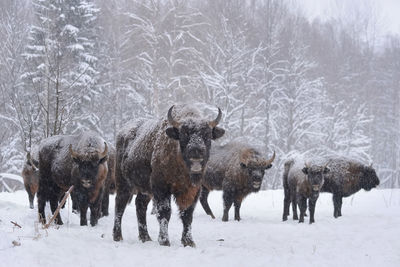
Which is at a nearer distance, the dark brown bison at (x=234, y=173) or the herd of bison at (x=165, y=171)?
the herd of bison at (x=165, y=171)

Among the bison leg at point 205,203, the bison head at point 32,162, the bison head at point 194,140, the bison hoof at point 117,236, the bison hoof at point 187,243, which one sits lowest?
the bison leg at point 205,203

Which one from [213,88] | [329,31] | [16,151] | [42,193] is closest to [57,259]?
[42,193]

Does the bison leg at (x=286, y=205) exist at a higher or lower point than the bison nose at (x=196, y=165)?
lower

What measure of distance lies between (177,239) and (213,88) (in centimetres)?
1789

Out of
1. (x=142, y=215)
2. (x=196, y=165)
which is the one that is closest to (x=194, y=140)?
(x=196, y=165)

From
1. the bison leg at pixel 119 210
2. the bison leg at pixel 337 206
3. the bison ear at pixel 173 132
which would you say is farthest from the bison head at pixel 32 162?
the bison leg at pixel 337 206

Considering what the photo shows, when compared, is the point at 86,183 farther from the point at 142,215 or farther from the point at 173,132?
the point at 173,132

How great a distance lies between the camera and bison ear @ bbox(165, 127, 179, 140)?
6178mm

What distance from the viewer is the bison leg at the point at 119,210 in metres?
7.02

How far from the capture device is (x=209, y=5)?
2933cm

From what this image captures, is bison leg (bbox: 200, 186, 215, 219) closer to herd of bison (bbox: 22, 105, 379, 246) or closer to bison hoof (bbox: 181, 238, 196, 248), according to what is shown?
herd of bison (bbox: 22, 105, 379, 246)

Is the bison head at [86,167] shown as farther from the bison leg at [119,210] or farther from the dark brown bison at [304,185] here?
the dark brown bison at [304,185]

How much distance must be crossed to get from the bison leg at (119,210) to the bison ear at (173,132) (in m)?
1.78

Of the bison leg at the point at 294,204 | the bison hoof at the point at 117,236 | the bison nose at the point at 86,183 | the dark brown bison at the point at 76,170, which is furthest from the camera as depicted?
the bison leg at the point at 294,204
